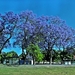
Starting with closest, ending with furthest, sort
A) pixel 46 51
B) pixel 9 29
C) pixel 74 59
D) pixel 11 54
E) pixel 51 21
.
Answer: pixel 9 29, pixel 51 21, pixel 46 51, pixel 11 54, pixel 74 59

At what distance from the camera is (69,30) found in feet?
211

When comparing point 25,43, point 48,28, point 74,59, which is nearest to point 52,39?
point 48,28

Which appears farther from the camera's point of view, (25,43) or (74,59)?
(74,59)

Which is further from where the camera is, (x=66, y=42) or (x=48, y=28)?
(x=66, y=42)

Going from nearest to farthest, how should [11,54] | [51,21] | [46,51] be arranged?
[51,21]
[46,51]
[11,54]

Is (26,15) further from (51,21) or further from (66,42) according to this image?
(66,42)

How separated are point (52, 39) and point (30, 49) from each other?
292 inches

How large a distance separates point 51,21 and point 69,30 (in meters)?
5.80

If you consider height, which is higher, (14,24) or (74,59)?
(14,24)

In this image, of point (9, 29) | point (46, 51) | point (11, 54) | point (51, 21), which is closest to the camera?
point (9, 29)

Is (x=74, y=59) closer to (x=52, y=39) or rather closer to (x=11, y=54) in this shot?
(x=11, y=54)

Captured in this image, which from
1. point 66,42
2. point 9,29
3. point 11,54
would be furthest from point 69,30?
point 11,54

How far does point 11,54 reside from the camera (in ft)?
276

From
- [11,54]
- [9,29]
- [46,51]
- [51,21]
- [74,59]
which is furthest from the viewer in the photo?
[74,59]
